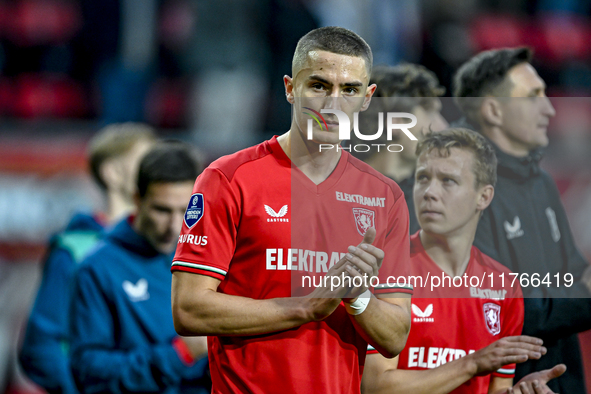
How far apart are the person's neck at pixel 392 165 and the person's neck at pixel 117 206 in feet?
8.53

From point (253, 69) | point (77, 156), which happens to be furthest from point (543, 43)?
point (77, 156)

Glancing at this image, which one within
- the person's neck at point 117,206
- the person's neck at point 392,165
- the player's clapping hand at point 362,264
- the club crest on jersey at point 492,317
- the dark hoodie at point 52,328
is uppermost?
the person's neck at point 392,165

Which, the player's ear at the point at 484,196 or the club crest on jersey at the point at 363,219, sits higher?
the player's ear at the point at 484,196

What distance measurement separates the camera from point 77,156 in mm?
6941

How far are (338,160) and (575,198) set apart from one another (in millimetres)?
1259

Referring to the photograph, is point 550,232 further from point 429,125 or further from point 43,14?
point 43,14

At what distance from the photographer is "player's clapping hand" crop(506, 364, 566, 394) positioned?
2.56 meters

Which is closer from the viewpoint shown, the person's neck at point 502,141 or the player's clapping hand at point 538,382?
the player's clapping hand at point 538,382

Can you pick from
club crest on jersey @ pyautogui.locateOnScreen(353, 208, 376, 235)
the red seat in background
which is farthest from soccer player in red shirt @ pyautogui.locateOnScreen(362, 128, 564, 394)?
the red seat in background

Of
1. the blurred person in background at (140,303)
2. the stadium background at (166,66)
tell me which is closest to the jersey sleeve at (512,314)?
the blurred person in background at (140,303)

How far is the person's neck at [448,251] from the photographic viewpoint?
2.69 m

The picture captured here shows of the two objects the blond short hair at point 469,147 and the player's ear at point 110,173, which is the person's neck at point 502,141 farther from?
the player's ear at point 110,173

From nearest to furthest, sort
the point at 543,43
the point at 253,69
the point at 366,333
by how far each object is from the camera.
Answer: the point at 366,333 → the point at 253,69 → the point at 543,43

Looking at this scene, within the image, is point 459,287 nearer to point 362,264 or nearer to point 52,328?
point 362,264
